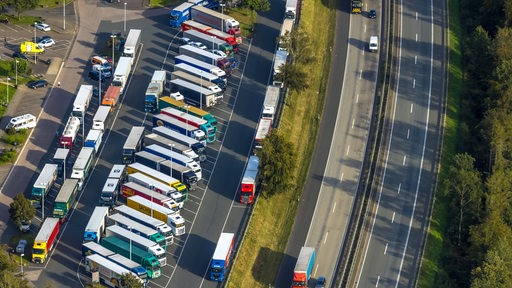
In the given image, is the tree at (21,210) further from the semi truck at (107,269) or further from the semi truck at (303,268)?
the semi truck at (303,268)

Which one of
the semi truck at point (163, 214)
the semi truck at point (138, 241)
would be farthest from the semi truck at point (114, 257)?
the semi truck at point (163, 214)

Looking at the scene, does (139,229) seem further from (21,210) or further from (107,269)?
(21,210)

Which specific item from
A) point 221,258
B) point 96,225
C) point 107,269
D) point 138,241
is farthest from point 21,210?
point 221,258

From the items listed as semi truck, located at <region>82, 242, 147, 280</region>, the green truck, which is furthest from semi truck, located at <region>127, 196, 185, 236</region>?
semi truck, located at <region>82, 242, 147, 280</region>

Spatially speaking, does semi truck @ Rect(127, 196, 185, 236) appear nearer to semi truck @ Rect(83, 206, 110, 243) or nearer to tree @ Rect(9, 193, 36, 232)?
semi truck @ Rect(83, 206, 110, 243)

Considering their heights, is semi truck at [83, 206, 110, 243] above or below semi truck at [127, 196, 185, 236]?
below
